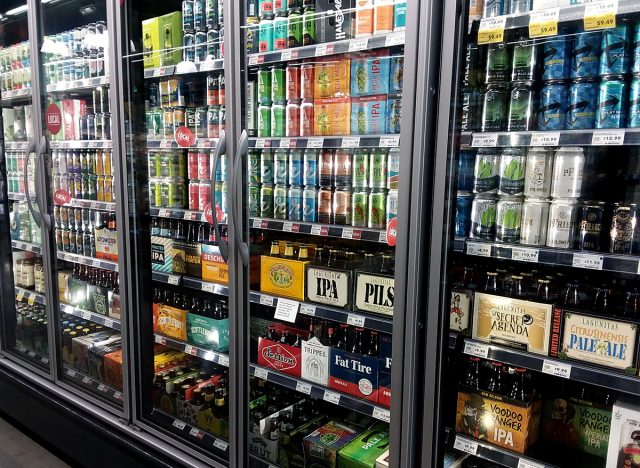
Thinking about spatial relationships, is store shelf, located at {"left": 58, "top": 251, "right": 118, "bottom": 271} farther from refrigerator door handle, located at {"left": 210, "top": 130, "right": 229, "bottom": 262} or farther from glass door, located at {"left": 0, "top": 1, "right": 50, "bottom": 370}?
refrigerator door handle, located at {"left": 210, "top": 130, "right": 229, "bottom": 262}

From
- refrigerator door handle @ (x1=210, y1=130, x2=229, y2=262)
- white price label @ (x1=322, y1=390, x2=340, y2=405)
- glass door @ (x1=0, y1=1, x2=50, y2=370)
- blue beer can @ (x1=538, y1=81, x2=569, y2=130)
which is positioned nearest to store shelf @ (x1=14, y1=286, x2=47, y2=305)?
glass door @ (x1=0, y1=1, x2=50, y2=370)

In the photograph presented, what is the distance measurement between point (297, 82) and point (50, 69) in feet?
5.73

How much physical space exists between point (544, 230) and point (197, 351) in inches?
63.8

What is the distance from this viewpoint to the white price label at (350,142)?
5.83ft

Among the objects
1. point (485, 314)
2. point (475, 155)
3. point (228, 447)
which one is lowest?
point (228, 447)

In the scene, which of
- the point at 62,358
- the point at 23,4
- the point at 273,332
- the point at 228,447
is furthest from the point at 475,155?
the point at 23,4

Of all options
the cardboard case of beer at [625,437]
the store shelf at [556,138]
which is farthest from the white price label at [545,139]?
the cardboard case of beer at [625,437]

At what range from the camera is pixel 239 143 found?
1951 millimetres

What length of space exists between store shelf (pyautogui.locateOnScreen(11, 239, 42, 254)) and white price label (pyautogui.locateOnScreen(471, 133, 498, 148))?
2734 mm

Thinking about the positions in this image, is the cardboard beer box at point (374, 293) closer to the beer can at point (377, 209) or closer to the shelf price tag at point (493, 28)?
the beer can at point (377, 209)

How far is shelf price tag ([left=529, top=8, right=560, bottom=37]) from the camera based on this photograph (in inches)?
56.2

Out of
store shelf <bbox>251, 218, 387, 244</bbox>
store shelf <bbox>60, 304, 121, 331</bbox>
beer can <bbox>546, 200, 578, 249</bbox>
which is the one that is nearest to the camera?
beer can <bbox>546, 200, 578, 249</bbox>

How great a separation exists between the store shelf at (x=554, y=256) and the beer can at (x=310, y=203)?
65 centimetres

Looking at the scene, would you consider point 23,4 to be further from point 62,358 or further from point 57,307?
point 62,358
